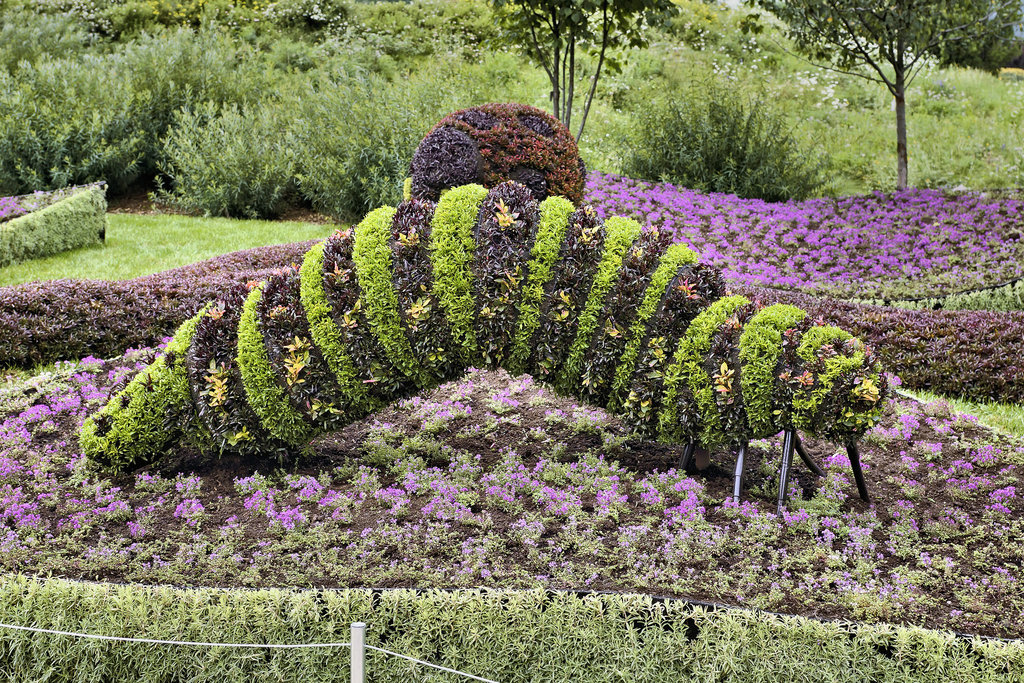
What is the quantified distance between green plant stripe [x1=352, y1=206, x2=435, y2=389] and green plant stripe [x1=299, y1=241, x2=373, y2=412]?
18cm

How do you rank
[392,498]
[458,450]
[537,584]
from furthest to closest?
1. [458,450]
2. [392,498]
3. [537,584]

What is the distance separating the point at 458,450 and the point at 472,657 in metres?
1.79

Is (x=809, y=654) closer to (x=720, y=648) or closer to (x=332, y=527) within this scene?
(x=720, y=648)

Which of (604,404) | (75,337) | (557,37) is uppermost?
(557,37)

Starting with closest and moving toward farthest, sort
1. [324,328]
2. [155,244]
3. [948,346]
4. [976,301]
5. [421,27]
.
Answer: [324,328]
[948,346]
[976,301]
[155,244]
[421,27]

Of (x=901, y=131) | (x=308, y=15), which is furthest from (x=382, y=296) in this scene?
(x=308, y=15)

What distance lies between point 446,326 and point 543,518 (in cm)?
106

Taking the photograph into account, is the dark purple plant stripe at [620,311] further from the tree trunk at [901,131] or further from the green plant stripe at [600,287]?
the tree trunk at [901,131]

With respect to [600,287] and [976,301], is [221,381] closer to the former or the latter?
[600,287]

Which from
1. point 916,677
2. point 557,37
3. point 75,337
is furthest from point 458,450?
point 557,37

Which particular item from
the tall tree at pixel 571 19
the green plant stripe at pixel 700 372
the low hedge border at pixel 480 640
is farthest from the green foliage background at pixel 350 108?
the low hedge border at pixel 480 640

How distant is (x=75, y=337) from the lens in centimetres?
698

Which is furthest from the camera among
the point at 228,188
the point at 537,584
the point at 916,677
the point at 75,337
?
the point at 228,188

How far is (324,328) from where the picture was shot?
14.1ft
